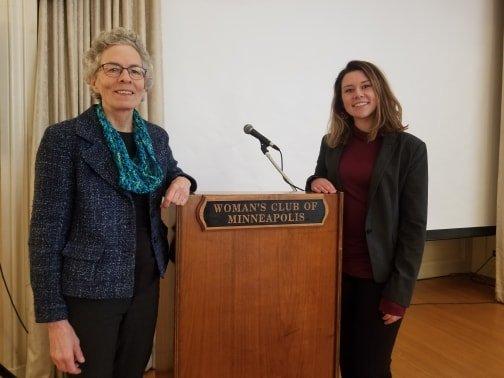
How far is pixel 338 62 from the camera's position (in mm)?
3061

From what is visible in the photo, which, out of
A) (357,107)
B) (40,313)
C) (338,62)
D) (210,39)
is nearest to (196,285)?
(40,313)

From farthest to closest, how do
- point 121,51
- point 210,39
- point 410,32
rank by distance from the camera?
point 410,32, point 210,39, point 121,51

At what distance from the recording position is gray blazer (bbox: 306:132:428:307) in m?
1.40

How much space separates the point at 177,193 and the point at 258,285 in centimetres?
38

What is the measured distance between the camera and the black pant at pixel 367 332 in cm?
144

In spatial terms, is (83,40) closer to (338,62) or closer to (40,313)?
(40,313)

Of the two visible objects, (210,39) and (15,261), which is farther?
(210,39)

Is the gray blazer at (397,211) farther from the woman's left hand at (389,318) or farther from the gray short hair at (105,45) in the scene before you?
the gray short hair at (105,45)

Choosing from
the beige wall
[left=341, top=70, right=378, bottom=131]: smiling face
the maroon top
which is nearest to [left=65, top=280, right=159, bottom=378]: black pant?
the maroon top

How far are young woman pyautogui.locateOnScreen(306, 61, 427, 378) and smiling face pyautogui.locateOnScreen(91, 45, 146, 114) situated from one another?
2.17 feet

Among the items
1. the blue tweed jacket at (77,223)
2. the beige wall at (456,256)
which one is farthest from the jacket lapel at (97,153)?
the beige wall at (456,256)

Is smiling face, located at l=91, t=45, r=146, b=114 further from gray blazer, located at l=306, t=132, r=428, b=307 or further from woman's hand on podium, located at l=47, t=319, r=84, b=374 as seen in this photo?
gray blazer, located at l=306, t=132, r=428, b=307

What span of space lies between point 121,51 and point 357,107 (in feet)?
2.66

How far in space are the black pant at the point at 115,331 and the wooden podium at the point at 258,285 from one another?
4.3 inches
